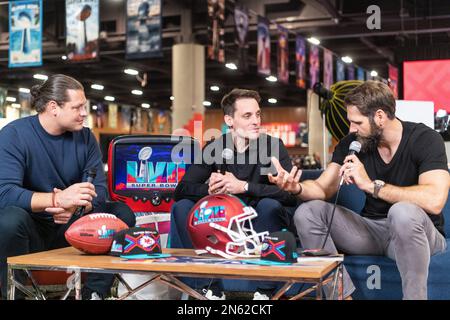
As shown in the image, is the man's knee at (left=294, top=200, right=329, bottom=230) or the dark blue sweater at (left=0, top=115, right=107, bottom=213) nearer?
the man's knee at (left=294, top=200, right=329, bottom=230)

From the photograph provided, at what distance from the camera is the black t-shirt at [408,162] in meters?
3.38

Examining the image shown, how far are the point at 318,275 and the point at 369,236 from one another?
1.26 metres

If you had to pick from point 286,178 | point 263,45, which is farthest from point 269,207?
point 263,45

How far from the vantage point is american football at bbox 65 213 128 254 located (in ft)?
9.94

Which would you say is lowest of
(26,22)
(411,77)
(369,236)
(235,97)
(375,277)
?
(375,277)

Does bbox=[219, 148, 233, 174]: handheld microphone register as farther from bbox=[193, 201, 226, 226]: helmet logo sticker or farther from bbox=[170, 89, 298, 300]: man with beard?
bbox=[193, 201, 226, 226]: helmet logo sticker

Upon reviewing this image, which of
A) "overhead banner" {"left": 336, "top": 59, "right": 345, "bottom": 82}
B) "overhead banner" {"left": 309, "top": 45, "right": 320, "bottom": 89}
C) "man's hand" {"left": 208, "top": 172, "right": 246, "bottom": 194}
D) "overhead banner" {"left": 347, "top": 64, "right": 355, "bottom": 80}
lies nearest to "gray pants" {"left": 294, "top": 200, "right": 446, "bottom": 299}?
"man's hand" {"left": 208, "top": 172, "right": 246, "bottom": 194}

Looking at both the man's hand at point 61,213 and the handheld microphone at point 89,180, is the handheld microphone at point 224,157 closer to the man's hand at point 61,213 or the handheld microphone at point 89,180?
the handheld microphone at point 89,180

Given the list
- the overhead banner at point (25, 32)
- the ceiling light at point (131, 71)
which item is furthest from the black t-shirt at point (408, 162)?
the ceiling light at point (131, 71)

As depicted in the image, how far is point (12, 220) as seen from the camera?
3.32 meters

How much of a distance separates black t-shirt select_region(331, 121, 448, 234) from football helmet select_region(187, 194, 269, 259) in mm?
941
